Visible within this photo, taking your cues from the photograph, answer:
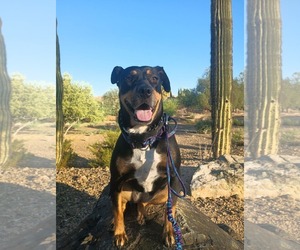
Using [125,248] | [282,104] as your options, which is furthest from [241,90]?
[125,248]

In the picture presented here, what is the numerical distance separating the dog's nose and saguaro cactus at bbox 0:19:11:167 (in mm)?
742

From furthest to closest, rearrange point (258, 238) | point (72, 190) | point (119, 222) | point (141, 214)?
point (72, 190) < point (258, 238) < point (141, 214) < point (119, 222)

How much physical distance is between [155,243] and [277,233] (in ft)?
2.43

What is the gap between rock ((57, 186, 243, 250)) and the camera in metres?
1.67

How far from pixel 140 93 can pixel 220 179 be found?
1277 mm

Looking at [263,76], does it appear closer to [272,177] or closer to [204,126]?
[272,177]

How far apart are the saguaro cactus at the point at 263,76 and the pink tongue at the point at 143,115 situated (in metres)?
0.80

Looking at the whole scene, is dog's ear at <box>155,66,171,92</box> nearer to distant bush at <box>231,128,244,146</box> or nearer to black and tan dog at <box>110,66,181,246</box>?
black and tan dog at <box>110,66,181,246</box>

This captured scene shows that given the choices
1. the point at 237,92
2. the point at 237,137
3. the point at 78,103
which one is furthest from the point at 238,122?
the point at 78,103

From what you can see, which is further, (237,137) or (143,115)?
(237,137)

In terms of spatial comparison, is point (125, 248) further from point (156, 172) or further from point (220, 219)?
point (220, 219)

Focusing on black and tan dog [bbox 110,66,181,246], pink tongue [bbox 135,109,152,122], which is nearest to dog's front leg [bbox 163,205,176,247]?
black and tan dog [bbox 110,66,181,246]

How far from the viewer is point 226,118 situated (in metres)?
2.43

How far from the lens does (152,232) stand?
5.56ft
